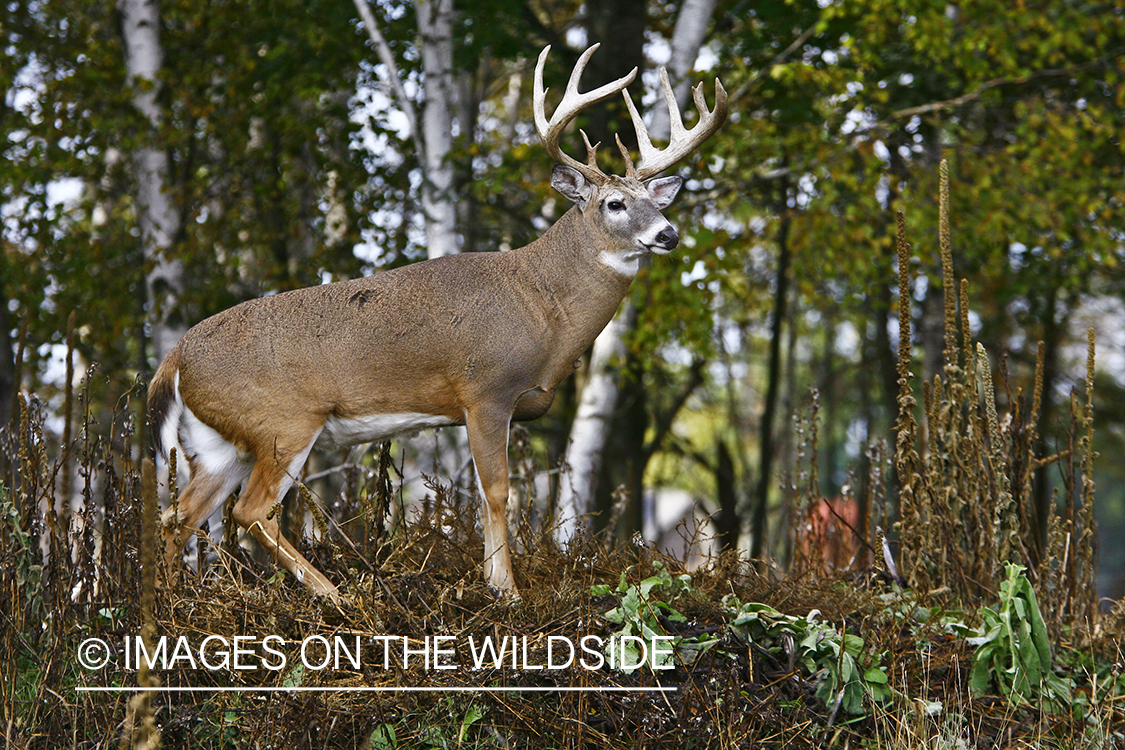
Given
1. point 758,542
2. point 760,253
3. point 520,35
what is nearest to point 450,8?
point 520,35

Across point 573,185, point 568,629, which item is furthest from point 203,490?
point 573,185

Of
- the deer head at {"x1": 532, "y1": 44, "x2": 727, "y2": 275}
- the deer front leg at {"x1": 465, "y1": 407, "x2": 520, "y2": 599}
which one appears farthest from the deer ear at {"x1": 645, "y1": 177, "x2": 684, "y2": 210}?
the deer front leg at {"x1": 465, "y1": 407, "x2": 520, "y2": 599}

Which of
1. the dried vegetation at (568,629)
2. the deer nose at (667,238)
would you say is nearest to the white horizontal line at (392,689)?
the dried vegetation at (568,629)

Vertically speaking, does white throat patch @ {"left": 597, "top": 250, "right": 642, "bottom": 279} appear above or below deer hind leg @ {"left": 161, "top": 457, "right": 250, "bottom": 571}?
above

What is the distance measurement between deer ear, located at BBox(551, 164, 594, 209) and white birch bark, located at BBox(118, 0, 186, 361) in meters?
4.87

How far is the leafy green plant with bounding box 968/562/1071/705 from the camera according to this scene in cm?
392

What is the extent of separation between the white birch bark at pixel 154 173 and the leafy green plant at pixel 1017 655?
654cm

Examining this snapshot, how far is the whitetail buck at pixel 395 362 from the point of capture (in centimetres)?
421

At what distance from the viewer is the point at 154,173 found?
870cm

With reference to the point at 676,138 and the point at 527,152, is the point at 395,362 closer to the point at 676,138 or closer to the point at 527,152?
the point at 676,138

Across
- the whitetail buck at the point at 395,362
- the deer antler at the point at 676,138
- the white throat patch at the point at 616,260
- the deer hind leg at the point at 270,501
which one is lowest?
the deer hind leg at the point at 270,501

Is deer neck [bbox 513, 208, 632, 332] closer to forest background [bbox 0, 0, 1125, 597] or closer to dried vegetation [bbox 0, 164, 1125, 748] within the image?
dried vegetation [bbox 0, 164, 1125, 748]

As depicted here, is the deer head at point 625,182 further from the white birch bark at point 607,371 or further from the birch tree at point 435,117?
the white birch bark at point 607,371

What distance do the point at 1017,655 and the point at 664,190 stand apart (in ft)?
7.95
